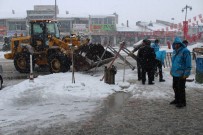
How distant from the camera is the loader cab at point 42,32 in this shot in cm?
1577

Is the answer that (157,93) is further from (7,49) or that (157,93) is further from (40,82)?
(7,49)

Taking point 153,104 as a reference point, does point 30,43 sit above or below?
above

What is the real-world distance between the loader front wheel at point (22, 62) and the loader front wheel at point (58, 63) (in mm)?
1779

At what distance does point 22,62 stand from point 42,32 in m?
1.92

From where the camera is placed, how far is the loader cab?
15766mm

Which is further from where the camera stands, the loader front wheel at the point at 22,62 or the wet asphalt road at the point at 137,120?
the loader front wheel at the point at 22,62

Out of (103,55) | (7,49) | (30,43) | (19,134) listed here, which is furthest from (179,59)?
(7,49)

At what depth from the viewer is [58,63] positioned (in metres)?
14.7

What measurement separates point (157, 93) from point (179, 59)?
2154 millimetres

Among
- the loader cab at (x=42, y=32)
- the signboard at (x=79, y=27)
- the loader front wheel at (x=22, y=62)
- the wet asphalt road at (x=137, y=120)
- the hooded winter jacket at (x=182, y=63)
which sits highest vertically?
the signboard at (x=79, y=27)

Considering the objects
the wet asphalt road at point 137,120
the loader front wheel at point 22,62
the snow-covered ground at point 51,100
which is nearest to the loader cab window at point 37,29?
the loader front wheel at point 22,62

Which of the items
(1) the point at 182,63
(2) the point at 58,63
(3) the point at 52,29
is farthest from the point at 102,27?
(1) the point at 182,63

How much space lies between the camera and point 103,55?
48.4ft

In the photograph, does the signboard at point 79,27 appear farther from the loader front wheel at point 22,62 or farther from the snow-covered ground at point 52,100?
the snow-covered ground at point 52,100
